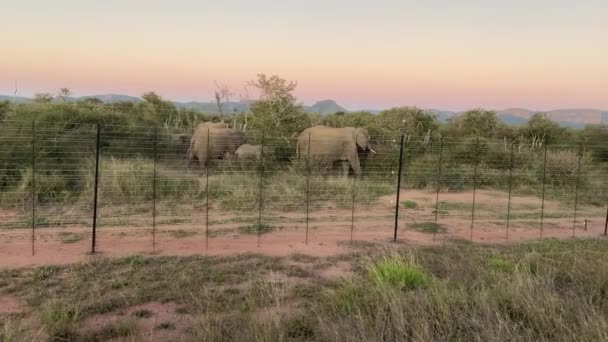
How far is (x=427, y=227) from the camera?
9117 mm

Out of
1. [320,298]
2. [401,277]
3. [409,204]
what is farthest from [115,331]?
[409,204]

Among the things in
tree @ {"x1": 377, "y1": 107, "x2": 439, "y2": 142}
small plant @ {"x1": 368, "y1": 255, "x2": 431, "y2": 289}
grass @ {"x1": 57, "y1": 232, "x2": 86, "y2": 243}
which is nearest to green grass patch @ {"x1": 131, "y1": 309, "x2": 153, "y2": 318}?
small plant @ {"x1": 368, "y1": 255, "x2": 431, "y2": 289}

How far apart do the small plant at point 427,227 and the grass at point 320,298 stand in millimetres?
2076

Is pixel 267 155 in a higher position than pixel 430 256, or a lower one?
higher

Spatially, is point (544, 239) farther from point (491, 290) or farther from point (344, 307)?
point (344, 307)

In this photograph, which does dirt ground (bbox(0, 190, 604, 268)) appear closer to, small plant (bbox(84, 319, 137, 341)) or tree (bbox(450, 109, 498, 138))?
small plant (bbox(84, 319, 137, 341))

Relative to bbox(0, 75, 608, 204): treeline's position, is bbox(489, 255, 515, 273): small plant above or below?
below

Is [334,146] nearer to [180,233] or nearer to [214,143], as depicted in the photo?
[214,143]

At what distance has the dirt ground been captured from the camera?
695cm

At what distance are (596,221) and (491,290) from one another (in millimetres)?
8052

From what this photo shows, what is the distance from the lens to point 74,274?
18.5 ft

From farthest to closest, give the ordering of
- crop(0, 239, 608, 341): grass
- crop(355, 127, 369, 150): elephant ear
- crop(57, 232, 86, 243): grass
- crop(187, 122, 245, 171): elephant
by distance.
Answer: crop(187, 122, 245, 171): elephant, crop(355, 127, 369, 150): elephant ear, crop(57, 232, 86, 243): grass, crop(0, 239, 608, 341): grass

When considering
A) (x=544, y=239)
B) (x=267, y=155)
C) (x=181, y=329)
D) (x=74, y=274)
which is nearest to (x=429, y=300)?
(x=181, y=329)

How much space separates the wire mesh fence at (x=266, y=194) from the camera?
26.6ft
